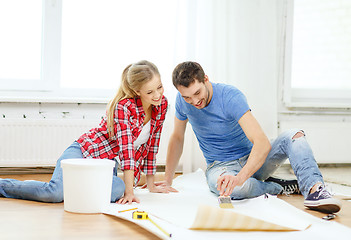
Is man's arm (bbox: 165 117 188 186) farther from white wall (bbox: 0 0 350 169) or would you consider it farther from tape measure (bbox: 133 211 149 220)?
white wall (bbox: 0 0 350 169)

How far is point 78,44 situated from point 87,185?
1.81 metres

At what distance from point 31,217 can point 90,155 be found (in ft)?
1.49

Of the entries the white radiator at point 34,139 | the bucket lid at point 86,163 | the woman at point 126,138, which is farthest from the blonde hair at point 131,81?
the white radiator at point 34,139

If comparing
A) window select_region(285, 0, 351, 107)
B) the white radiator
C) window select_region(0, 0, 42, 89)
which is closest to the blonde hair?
the white radiator

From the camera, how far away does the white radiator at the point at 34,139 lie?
309 centimetres

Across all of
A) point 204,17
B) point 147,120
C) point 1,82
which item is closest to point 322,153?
point 204,17

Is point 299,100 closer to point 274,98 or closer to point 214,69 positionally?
point 274,98

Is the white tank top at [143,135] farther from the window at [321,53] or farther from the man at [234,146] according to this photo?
the window at [321,53]

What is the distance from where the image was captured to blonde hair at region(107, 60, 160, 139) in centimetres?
→ 203

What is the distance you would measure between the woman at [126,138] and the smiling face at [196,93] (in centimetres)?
12

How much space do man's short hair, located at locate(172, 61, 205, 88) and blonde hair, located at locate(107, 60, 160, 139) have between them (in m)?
0.12

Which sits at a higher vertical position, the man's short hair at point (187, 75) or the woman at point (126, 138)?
the man's short hair at point (187, 75)

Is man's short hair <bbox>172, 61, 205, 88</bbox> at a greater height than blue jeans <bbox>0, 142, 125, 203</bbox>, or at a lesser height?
greater

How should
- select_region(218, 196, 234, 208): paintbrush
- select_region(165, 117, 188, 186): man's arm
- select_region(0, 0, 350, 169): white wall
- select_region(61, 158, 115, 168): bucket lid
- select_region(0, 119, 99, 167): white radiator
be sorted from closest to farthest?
select_region(61, 158, 115, 168): bucket lid, select_region(218, 196, 234, 208): paintbrush, select_region(165, 117, 188, 186): man's arm, select_region(0, 119, 99, 167): white radiator, select_region(0, 0, 350, 169): white wall
